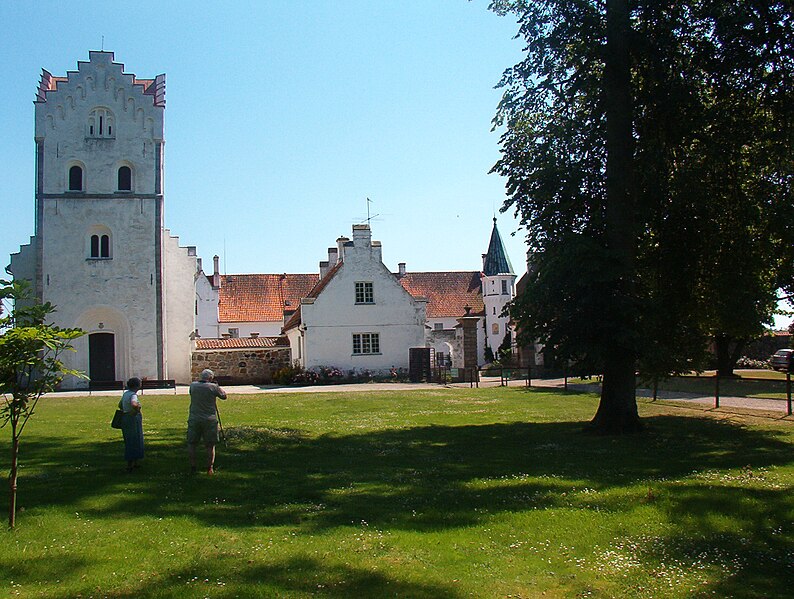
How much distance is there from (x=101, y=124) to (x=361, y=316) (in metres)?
17.7

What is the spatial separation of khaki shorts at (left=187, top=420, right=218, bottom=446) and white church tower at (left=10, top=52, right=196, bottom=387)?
29588mm

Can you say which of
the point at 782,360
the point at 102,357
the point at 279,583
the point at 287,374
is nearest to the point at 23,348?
the point at 279,583

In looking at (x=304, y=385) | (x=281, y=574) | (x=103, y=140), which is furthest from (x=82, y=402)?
(x=281, y=574)

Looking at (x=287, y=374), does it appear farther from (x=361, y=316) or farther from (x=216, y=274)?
(x=216, y=274)

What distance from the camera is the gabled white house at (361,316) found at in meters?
42.1

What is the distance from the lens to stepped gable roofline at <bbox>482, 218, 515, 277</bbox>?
64.8 meters

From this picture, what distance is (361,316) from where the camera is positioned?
4288 centimetres

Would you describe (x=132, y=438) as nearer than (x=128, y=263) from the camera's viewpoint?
Yes

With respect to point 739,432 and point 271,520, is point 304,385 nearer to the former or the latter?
point 739,432

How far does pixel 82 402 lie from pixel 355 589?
81.0 ft

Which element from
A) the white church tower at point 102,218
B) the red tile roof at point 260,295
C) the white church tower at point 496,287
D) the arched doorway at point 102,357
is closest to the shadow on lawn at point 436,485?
the white church tower at point 102,218

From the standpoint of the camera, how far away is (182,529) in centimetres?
784

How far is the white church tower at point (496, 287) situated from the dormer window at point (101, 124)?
3498cm

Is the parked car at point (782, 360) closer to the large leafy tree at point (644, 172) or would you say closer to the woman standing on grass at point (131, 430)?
the large leafy tree at point (644, 172)
